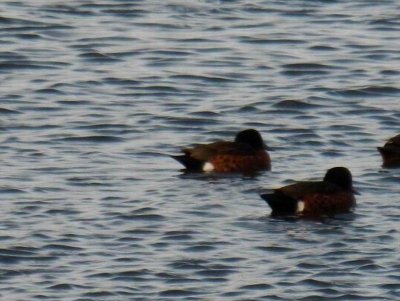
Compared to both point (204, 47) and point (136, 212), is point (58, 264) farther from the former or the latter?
point (204, 47)

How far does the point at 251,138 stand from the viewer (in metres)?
17.4

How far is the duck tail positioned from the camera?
Answer: 14922 millimetres

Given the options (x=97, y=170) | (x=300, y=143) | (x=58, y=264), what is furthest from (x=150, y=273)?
(x=300, y=143)

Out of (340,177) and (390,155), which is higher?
(340,177)

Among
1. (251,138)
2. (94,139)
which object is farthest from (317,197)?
(94,139)

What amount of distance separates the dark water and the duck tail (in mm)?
124

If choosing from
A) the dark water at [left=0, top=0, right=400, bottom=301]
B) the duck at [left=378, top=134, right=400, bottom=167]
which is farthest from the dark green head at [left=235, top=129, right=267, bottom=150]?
the duck at [left=378, top=134, right=400, bottom=167]

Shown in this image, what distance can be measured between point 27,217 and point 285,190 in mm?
2222

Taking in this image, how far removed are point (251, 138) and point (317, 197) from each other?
6.96ft

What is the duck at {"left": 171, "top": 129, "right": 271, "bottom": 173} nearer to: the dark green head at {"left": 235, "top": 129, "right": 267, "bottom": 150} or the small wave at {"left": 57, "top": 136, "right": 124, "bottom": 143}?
the dark green head at {"left": 235, "top": 129, "right": 267, "bottom": 150}

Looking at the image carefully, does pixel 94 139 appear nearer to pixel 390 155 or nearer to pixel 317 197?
pixel 390 155

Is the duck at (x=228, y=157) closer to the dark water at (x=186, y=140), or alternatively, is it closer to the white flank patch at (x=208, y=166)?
the white flank patch at (x=208, y=166)

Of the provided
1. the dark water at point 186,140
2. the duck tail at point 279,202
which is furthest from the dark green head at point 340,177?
the duck tail at point 279,202

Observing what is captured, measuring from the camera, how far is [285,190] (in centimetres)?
1516
